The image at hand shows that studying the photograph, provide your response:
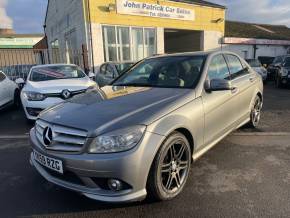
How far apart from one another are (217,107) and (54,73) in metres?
5.20

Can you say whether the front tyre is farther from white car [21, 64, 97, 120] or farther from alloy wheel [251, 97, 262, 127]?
white car [21, 64, 97, 120]

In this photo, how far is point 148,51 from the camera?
15.8 m

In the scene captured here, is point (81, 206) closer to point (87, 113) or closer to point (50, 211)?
point (50, 211)

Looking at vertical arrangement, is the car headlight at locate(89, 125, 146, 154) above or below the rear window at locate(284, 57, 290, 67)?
below

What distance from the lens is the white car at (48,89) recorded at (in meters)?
6.13

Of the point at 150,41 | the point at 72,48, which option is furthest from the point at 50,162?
the point at 72,48

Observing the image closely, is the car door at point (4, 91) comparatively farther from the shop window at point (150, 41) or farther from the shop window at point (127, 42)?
the shop window at point (150, 41)

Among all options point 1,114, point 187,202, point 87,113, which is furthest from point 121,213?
point 1,114

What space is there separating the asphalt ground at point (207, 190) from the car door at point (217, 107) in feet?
1.60

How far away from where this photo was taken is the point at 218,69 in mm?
4129

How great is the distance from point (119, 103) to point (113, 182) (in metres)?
0.94

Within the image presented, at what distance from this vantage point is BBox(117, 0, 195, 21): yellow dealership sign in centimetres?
1400

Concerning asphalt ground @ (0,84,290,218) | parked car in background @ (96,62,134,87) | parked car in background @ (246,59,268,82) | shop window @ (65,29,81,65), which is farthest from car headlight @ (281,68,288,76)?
shop window @ (65,29,81,65)

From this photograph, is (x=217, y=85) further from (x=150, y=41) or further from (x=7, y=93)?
(x=150, y=41)
